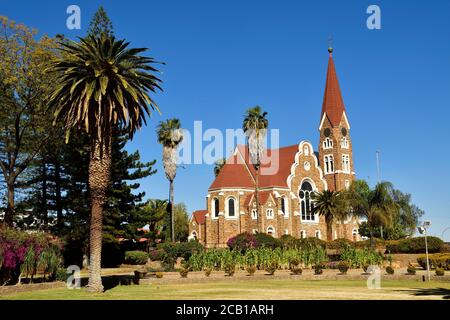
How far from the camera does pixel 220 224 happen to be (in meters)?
69.1

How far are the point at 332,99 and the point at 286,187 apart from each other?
19.3 meters

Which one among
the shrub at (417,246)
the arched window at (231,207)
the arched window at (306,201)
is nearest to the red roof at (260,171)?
the arched window at (231,207)

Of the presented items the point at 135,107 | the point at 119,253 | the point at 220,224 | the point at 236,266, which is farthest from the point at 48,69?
the point at 220,224

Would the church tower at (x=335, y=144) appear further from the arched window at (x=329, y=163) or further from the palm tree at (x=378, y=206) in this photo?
the palm tree at (x=378, y=206)

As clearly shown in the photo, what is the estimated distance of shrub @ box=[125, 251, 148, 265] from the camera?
50.5m

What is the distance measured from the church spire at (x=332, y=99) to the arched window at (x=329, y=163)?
17.3ft

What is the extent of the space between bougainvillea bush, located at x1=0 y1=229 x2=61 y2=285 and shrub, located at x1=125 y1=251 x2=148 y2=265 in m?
21.2

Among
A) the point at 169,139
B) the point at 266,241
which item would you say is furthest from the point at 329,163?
the point at 266,241

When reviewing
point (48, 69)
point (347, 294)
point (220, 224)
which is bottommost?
point (347, 294)

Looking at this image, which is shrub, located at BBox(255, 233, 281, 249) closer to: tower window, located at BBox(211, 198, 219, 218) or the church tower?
tower window, located at BBox(211, 198, 219, 218)

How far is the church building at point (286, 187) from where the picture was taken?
227 ft

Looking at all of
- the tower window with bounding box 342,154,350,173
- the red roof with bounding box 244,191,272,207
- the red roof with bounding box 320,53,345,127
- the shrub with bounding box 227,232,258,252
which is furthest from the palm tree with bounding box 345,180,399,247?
the red roof with bounding box 320,53,345,127
